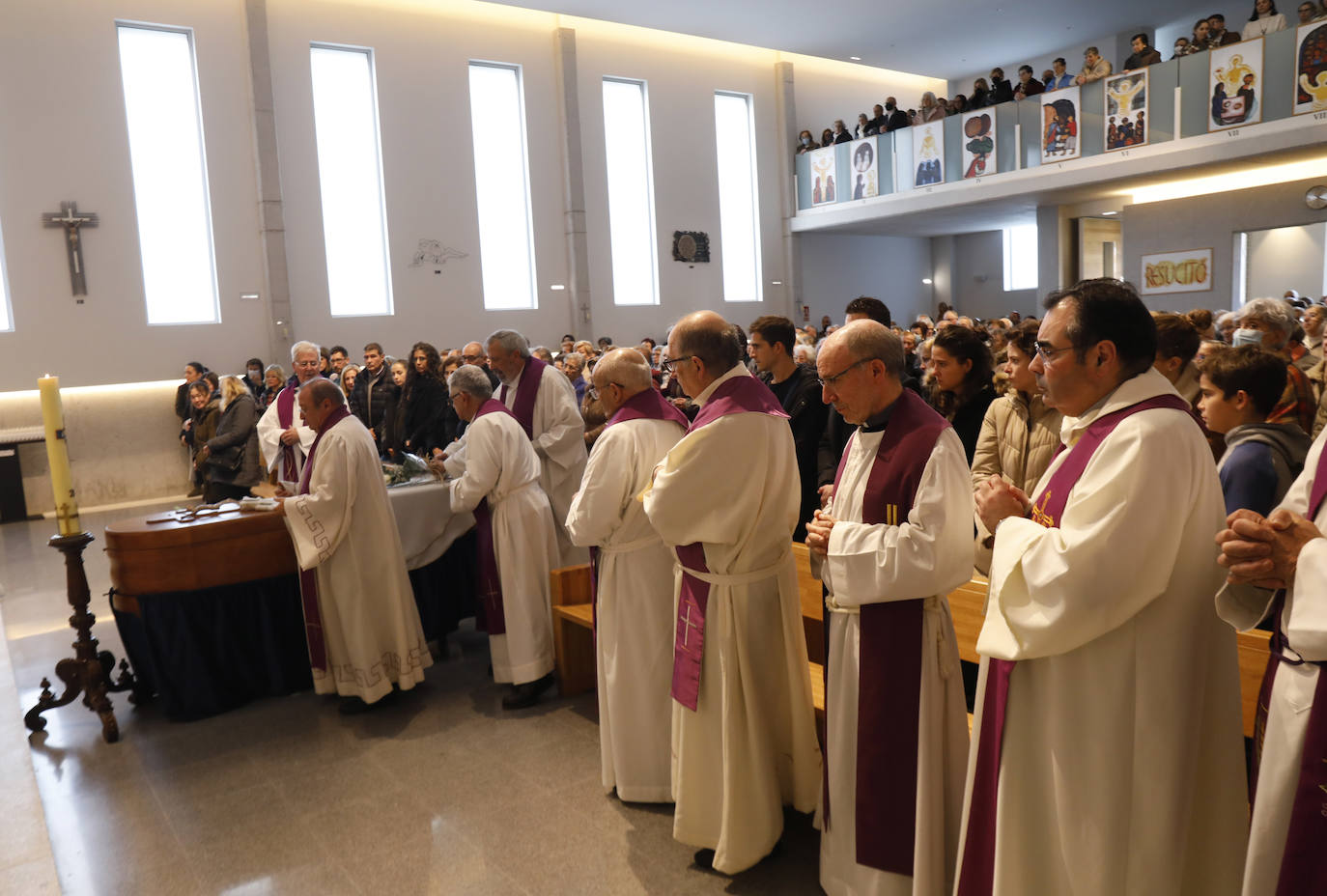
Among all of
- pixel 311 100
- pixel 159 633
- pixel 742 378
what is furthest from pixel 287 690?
pixel 311 100

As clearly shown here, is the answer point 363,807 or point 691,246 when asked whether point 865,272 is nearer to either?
point 691,246

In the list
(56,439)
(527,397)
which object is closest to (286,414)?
(527,397)

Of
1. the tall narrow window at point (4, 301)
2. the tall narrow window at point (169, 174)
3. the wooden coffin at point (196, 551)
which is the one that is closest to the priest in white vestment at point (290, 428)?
the wooden coffin at point (196, 551)

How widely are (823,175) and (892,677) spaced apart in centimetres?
1785

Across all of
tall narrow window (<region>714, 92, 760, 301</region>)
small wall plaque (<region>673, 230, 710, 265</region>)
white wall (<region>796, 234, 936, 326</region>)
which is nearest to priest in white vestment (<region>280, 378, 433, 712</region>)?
small wall plaque (<region>673, 230, 710, 265</region>)

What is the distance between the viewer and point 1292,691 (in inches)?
64.6

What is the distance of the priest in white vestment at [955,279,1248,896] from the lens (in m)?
1.84

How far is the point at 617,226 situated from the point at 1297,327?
567 inches

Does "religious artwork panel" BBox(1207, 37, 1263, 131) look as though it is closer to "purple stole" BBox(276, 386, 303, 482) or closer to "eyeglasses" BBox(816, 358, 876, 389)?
"purple stole" BBox(276, 386, 303, 482)

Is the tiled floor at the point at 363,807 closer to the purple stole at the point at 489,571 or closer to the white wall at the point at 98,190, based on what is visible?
the purple stole at the point at 489,571

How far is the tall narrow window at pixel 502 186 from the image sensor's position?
16531mm

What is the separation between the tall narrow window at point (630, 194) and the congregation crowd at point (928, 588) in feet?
45.3

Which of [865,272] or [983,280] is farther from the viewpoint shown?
[983,280]

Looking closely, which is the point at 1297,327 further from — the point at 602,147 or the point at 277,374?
the point at 602,147
